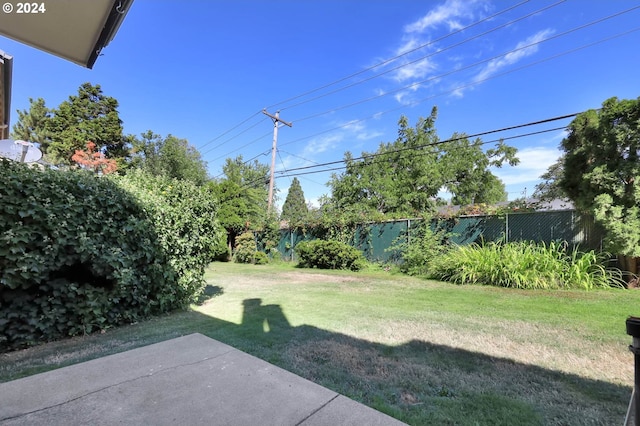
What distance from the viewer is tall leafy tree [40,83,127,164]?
1827cm

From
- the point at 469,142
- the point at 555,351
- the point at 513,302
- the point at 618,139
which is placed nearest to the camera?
the point at 555,351

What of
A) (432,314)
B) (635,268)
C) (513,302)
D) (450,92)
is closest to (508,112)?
(450,92)

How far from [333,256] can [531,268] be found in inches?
225

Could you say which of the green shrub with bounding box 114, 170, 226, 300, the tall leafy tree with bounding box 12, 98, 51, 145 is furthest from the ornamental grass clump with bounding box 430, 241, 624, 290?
the tall leafy tree with bounding box 12, 98, 51, 145

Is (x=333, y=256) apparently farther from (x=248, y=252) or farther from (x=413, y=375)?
(x=413, y=375)

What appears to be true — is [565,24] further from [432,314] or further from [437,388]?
[437,388]

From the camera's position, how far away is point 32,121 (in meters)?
20.3

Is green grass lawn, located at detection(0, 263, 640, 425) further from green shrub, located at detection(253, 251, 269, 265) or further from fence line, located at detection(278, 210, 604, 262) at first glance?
green shrub, located at detection(253, 251, 269, 265)

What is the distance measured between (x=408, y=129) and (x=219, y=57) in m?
15.9

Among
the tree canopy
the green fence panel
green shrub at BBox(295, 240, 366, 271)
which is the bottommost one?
green shrub at BBox(295, 240, 366, 271)

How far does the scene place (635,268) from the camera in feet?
19.4

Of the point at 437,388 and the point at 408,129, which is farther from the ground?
the point at 408,129

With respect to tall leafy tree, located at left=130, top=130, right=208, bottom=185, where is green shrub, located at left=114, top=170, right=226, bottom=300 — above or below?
below

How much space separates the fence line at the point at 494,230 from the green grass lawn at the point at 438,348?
71.8 inches
